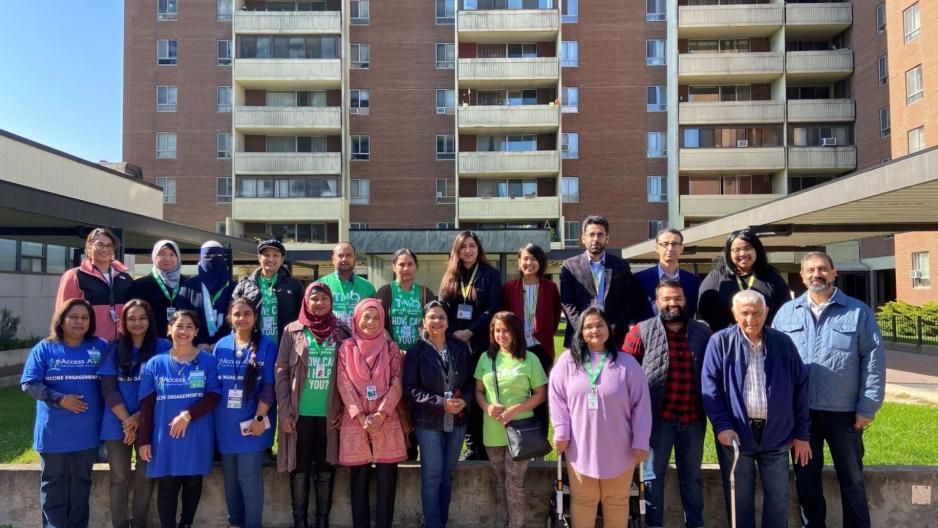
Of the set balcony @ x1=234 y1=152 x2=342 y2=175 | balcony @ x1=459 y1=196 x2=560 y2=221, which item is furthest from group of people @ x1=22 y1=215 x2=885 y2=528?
balcony @ x1=234 y1=152 x2=342 y2=175

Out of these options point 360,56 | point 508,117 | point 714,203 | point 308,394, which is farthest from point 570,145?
point 308,394

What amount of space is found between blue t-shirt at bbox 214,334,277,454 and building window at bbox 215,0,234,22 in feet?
121

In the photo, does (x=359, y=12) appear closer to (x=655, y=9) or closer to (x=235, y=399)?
(x=655, y=9)

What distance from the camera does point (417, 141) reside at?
120ft

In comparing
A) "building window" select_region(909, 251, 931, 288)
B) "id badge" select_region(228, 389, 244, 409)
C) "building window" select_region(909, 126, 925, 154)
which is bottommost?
"id badge" select_region(228, 389, 244, 409)

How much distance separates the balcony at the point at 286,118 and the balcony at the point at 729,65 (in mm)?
19321

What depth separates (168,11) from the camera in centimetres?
3656

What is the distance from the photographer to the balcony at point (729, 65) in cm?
3456

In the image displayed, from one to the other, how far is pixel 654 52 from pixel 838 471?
114ft

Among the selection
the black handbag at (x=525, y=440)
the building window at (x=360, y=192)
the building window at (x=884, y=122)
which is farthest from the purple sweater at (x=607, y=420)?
the building window at (x=884, y=122)

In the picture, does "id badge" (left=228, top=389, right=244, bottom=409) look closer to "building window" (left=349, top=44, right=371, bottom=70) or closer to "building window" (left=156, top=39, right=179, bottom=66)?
"building window" (left=349, top=44, right=371, bottom=70)

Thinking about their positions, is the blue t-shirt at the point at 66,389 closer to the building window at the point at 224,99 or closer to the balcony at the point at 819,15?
the building window at the point at 224,99

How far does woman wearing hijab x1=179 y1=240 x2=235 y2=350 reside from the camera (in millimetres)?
5465

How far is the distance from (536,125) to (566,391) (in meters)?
31.5
